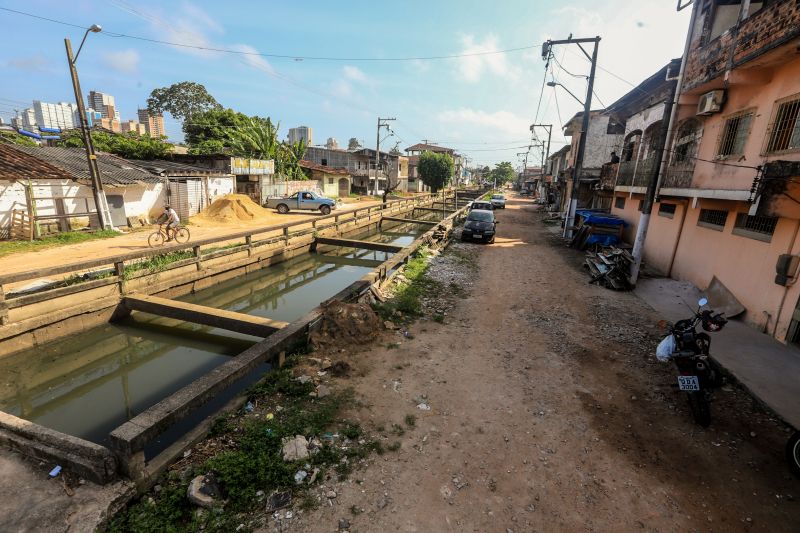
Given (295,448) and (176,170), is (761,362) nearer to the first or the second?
(295,448)

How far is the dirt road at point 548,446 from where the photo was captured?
3.68 metres

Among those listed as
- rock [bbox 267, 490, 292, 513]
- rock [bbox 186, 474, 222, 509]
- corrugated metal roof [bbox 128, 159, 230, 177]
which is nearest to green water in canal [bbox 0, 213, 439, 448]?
rock [bbox 186, 474, 222, 509]

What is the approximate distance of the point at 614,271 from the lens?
38.5 ft

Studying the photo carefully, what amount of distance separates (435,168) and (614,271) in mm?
46052

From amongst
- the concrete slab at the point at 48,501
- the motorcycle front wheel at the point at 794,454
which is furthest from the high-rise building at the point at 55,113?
the motorcycle front wheel at the point at 794,454

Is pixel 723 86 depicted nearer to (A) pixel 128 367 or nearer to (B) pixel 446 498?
(B) pixel 446 498

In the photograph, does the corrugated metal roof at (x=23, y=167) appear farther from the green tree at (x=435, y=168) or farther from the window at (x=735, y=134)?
the green tree at (x=435, y=168)

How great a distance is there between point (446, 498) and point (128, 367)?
7491 mm

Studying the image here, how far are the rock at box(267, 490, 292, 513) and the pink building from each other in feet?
33.0

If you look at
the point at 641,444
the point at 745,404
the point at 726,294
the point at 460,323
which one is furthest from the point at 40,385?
the point at 726,294

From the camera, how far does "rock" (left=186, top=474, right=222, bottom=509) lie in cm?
352

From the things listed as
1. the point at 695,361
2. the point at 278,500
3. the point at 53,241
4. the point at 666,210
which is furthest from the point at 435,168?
the point at 278,500

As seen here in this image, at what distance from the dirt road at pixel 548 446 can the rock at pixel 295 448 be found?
0.49m

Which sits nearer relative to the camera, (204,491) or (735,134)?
(204,491)
